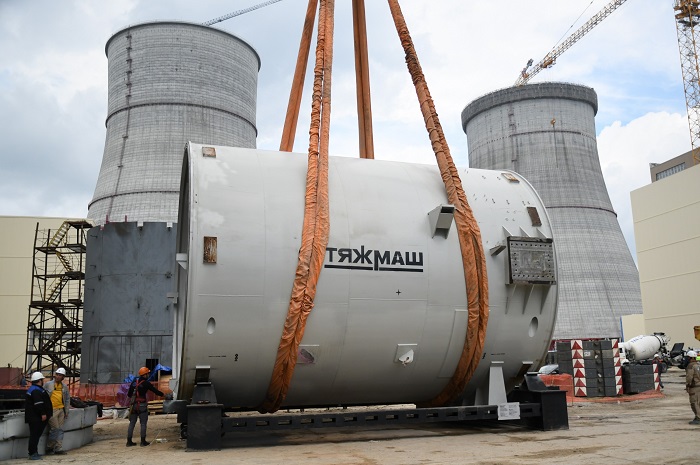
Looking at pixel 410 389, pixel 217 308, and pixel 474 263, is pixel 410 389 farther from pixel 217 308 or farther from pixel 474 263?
pixel 217 308

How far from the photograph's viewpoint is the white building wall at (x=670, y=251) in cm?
4325

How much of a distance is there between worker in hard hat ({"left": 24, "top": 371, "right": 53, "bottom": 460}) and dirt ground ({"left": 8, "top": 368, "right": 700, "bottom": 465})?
1.03ft

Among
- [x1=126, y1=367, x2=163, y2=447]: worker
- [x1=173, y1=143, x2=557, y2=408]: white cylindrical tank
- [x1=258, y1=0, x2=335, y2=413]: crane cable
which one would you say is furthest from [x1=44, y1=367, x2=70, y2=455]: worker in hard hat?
[x1=258, y1=0, x2=335, y2=413]: crane cable

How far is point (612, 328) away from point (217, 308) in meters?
37.7

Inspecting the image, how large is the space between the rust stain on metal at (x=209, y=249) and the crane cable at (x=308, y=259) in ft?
4.02

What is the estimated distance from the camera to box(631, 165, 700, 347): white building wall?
43250mm

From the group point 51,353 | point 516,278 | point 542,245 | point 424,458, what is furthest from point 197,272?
point 51,353

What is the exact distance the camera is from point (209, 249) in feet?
28.8

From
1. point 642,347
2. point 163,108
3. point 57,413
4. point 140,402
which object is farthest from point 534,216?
point 163,108

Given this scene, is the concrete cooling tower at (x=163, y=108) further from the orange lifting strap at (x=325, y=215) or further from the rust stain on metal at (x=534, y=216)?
the rust stain on metal at (x=534, y=216)

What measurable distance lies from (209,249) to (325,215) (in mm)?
1797

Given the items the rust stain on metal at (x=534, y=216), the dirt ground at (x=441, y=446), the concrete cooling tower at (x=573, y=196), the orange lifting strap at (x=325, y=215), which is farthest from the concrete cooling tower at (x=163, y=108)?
the rust stain on metal at (x=534, y=216)

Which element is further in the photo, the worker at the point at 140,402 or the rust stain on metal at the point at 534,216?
the rust stain on metal at the point at 534,216

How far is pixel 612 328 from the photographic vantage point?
40719 millimetres
